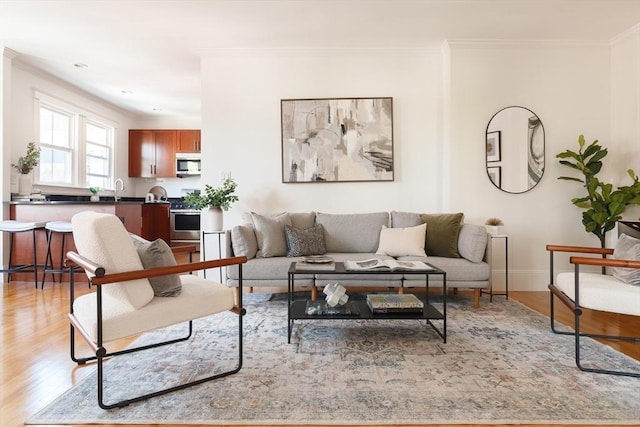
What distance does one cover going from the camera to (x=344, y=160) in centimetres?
427

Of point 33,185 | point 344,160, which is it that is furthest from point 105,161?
point 344,160

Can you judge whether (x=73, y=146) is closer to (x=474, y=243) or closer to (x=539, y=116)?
(x=474, y=243)

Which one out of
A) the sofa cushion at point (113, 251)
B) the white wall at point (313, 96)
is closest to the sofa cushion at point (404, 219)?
the white wall at point (313, 96)

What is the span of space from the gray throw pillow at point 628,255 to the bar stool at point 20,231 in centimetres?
548

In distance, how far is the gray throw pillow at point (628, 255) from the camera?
2.15 m

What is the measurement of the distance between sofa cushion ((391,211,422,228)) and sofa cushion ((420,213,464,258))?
0.18 meters

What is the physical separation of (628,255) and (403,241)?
1715 mm

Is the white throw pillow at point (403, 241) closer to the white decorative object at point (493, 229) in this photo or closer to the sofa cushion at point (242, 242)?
the white decorative object at point (493, 229)

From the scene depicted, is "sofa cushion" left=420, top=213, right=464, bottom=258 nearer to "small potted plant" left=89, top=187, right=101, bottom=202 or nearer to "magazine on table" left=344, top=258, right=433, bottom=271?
"magazine on table" left=344, top=258, right=433, bottom=271

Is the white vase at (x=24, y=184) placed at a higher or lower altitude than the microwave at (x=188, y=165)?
lower

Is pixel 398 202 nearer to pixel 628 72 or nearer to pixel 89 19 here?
pixel 628 72

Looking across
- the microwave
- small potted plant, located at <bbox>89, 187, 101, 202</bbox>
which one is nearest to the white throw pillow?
small potted plant, located at <bbox>89, 187, 101, 202</bbox>

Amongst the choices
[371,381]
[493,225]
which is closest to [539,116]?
[493,225]

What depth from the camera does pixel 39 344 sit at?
7.82 feet
